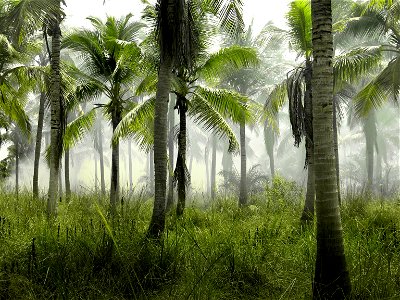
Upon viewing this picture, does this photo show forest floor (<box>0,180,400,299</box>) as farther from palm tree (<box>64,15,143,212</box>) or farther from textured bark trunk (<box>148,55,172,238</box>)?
palm tree (<box>64,15,143,212</box>)

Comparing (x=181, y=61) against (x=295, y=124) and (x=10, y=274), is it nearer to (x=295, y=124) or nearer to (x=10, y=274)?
(x=295, y=124)

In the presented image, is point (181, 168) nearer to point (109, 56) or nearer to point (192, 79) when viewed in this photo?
point (192, 79)

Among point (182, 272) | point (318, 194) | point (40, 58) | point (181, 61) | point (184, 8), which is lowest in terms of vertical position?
point (182, 272)

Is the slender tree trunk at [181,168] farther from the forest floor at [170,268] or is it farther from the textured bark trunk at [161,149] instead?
the forest floor at [170,268]

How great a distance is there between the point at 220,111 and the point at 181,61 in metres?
3.87

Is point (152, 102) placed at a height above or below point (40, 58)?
below

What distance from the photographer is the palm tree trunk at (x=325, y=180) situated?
3645 mm

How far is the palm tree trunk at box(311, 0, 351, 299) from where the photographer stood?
364cm

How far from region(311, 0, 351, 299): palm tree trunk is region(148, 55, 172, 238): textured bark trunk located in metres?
3.40

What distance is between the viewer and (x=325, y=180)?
3840mm

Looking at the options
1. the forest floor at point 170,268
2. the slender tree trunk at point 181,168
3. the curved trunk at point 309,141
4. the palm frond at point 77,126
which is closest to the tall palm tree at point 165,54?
the forest floor at point 170,268

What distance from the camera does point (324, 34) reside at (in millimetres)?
3971

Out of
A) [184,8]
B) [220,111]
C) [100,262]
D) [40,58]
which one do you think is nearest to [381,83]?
[220,111]

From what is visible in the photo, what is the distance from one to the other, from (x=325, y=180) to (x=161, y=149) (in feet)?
11.6
